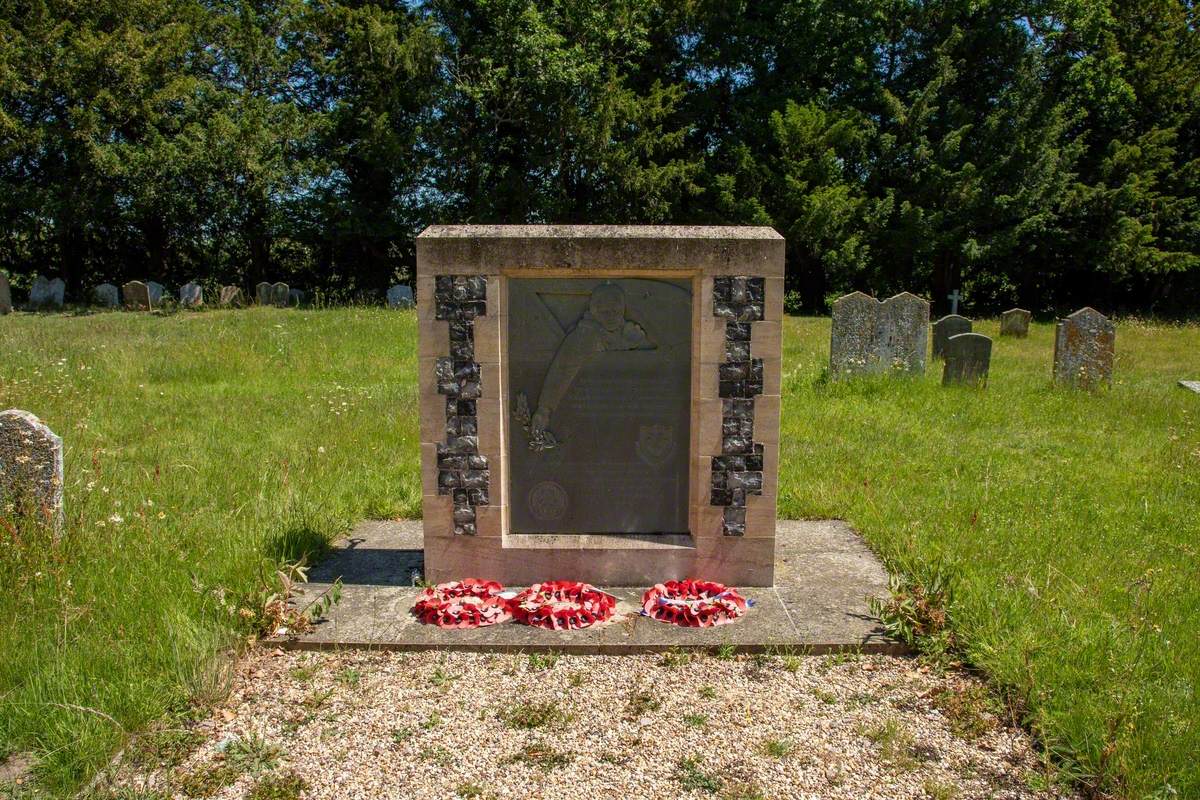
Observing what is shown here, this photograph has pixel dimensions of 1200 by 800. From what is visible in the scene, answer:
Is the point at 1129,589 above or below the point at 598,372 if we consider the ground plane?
below

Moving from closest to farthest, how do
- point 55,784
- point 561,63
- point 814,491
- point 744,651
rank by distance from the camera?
point 55,784 → point 744,651 → point 814,491 → point 561,63

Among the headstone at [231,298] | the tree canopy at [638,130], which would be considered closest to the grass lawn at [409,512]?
the headstone at [231,298]

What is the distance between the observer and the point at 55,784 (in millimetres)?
3348

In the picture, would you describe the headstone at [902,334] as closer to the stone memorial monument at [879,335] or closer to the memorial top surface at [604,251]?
the stone memorial monument at [879,335]

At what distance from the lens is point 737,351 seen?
203 inches

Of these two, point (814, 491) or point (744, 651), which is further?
point (814, 491)

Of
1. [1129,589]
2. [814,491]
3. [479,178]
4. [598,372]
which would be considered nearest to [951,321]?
[814,491]

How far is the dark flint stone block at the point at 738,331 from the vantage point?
513 cm

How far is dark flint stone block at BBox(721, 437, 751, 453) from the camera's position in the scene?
5.25 meters

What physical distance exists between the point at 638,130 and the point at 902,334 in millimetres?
17087

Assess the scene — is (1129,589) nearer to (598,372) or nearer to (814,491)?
(814,491)

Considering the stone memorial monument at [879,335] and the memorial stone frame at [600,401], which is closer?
the memorial stone frame at [600,401]

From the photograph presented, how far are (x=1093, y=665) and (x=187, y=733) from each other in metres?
4.10

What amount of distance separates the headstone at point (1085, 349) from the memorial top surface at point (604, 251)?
29.3 feet
